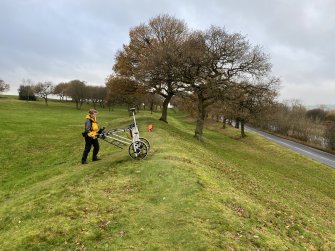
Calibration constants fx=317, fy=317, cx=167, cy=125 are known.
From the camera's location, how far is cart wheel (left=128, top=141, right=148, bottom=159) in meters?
17.7

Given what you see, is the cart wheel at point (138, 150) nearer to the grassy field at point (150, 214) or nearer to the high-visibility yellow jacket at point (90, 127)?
the grassy field at point (150, 214)

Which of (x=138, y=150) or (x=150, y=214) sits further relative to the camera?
(x=138, y=150)

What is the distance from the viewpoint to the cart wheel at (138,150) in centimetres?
1768

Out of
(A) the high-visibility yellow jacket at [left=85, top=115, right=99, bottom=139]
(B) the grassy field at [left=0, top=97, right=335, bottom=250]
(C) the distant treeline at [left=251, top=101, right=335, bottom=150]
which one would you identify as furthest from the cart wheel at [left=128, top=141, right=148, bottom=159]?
(C) the distant treeline at [left=251, top=101, right=335, bottom=150]

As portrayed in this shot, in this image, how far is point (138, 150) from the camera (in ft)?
58.5

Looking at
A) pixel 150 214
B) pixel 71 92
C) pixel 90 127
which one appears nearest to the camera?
→ pixel 150 214

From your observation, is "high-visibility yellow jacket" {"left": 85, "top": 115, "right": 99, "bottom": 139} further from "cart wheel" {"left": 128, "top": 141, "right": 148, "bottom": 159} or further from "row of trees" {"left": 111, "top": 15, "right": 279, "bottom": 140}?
"row of trees" {"left": 111, "top": 15, "right": 279, "bottom": 140}

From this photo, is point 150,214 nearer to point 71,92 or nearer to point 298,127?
point 298,127

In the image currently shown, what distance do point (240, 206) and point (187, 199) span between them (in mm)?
2385

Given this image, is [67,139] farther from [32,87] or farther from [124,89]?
[32,87]

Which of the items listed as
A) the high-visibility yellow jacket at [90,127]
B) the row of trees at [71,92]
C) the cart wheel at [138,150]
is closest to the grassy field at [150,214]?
the cart wheel at [138,150]

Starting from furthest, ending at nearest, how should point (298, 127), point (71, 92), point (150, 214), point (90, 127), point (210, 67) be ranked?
point (71, 92) < point (298, 127) < point (210, 67) < point (90, 127) < point (150, 214)

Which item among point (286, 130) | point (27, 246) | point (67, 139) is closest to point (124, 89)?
point (67, 139)

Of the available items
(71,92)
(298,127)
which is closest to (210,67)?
(298,127)
